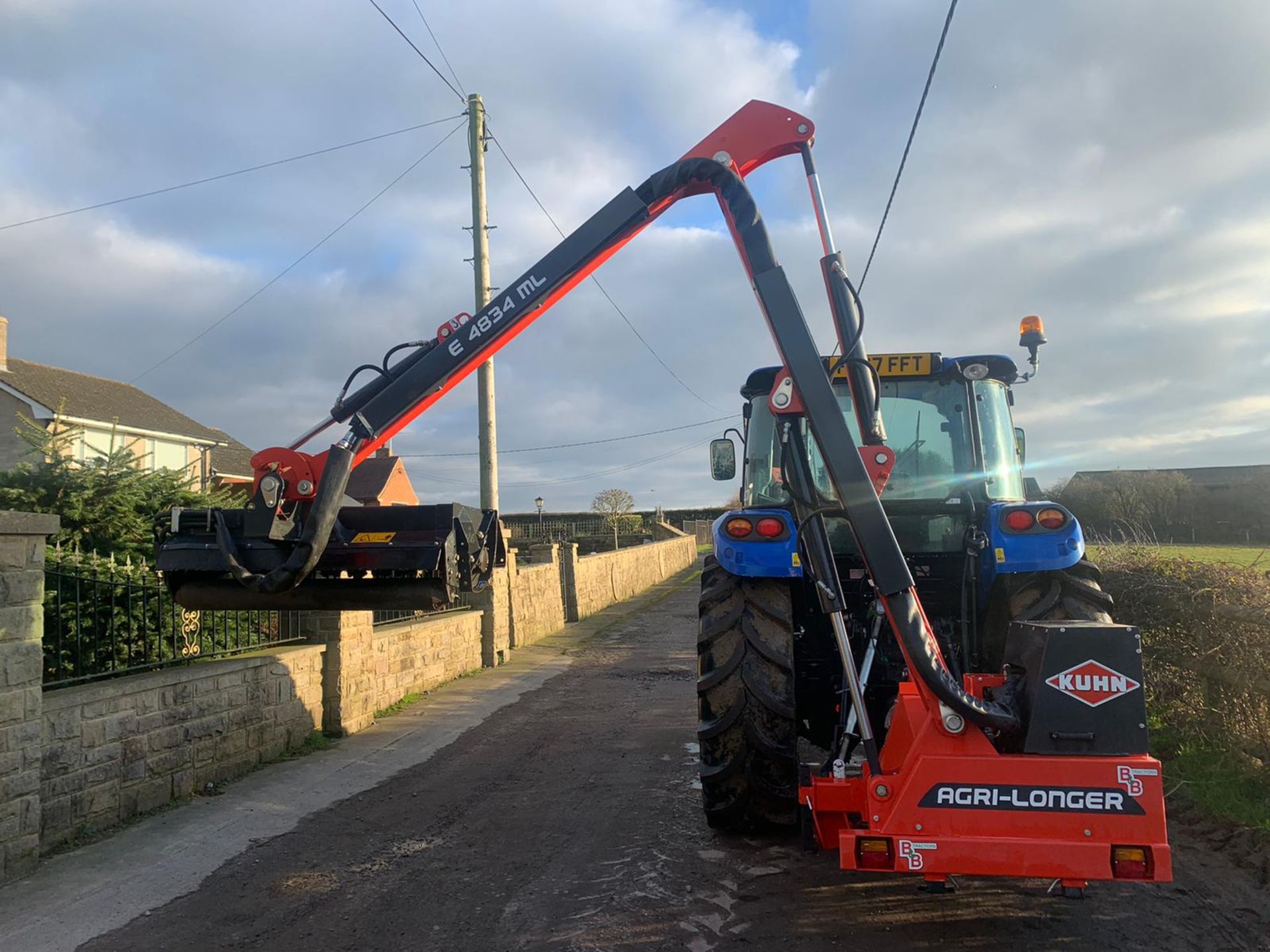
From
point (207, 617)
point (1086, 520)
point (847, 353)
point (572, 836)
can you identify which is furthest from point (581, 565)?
point (847, 353)

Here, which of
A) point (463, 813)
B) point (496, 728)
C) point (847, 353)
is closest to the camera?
point (847, 353)

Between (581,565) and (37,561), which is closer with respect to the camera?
(37,561)

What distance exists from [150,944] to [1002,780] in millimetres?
3645

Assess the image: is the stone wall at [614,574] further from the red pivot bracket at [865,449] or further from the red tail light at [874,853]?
the red tail light at [874,853]

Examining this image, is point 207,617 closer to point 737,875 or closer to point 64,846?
point 64,846

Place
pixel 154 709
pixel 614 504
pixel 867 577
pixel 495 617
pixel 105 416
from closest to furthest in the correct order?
pixel 867 577 → pixel 154 709 → pixel 495 617 → pixel 105 416 → pixel 614 504

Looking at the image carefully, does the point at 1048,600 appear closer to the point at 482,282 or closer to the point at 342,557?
the point at 342,557

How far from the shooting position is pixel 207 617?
268 inches

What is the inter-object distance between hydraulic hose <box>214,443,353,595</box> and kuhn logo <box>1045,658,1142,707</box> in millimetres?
3344

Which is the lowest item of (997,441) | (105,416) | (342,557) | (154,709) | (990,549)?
(154,709)

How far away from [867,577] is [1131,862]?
158cm

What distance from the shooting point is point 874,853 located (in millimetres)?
3186

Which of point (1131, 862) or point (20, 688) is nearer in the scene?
point (1131, 862)

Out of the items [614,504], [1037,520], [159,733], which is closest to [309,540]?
[159,733]
